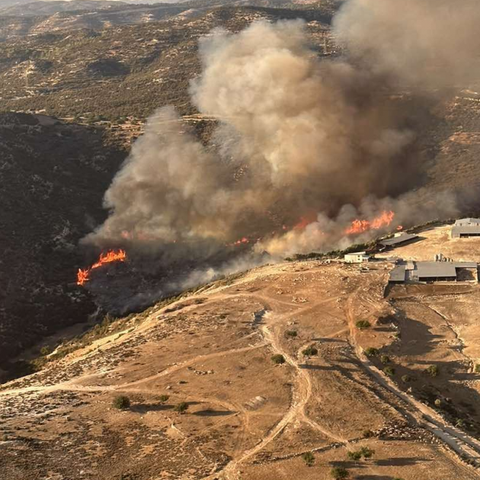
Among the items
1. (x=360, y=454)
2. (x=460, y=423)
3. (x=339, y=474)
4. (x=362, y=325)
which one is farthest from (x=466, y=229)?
(x=339, y=474)

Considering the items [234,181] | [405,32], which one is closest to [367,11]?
[405,32]

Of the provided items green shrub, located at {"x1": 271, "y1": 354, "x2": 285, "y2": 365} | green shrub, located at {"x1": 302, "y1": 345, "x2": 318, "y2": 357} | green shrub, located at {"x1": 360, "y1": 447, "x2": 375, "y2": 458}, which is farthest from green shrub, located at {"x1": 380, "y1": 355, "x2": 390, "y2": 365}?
green shrub, located at {"x1": 360, "y1": 447, "x2": 375, "y2": 458}

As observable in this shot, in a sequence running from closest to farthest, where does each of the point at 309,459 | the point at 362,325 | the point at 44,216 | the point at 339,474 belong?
1. the point at 339,474
2. the point at 309,459
3. the point at 362,325
4. the point at 44,216

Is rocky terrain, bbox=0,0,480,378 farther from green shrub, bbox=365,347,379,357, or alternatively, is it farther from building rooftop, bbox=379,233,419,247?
green shrub, bbox=365,347,379,357

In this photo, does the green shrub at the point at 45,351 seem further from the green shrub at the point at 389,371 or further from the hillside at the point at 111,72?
the hillside at the point at 111,72

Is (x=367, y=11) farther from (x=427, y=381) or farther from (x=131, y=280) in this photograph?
(x=427, y=381)

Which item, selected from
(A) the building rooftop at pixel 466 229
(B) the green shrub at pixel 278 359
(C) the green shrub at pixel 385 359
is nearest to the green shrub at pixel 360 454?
(B) the green shrub at pixel 278 359

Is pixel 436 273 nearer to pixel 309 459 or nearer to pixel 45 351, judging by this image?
pixel 309 459

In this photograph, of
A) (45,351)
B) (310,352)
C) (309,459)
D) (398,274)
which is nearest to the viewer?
(309,459)
